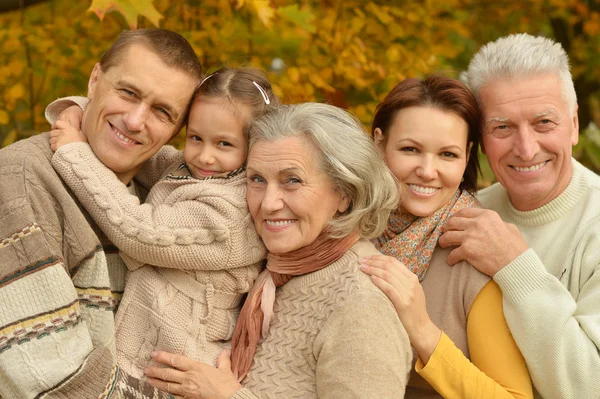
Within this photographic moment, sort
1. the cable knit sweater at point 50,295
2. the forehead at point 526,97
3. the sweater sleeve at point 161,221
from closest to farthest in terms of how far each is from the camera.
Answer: the cable knit sweater at point 50,295
the sweater sleeve at point 161,221
the forehead at point 526,97

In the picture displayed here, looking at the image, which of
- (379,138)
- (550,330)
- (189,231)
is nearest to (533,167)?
(379,138)

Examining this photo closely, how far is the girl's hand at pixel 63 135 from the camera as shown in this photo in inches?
116

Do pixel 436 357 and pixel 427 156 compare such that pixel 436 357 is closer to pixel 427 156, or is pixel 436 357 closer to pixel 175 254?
pixel 427 156

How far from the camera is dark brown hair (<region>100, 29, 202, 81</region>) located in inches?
121

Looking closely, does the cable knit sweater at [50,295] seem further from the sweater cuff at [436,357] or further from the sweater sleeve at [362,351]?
the sweater cuff at [436,357]

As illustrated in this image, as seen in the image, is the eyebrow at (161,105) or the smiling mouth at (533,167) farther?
the smiling mouth at (533,167)

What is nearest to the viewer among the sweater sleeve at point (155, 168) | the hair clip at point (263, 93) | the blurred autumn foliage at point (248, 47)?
the hair clip at point (263, 93)

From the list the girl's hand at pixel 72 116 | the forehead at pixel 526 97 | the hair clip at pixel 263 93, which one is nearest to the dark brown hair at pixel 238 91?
the hair clip at pixel 263 93

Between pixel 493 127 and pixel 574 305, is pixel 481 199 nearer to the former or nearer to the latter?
pixel 493 127

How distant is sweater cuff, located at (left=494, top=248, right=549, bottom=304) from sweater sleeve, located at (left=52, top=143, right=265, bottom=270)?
103 cm

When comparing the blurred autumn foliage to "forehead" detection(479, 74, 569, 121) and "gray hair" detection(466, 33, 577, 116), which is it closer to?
"gray hair" detection(466, 33, 577, 116)

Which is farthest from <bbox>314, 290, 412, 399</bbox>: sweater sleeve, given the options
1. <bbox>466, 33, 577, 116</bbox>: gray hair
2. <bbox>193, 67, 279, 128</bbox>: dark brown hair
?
<bbox>466, 33, 577, 116</bbox>: gray hair

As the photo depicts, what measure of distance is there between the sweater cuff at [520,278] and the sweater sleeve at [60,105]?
1.88 m

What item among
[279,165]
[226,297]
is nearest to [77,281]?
[226,297]
